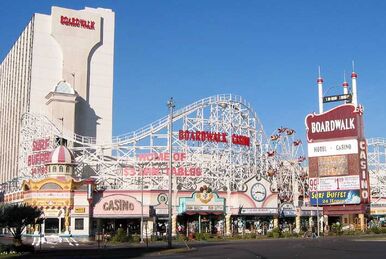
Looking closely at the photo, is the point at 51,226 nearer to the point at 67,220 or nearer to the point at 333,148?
the point at 67,220

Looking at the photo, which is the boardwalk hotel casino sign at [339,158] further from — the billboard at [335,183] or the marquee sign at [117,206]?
the marquee sign at [117,206]

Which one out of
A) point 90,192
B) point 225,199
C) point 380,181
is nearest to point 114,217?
point 90,192

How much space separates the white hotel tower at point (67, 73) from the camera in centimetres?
10600

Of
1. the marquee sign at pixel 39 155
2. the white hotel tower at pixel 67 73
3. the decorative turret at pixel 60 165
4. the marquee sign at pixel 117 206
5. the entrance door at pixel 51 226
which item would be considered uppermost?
the white hotel tower at pixel 67 73

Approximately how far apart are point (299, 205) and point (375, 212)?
1639 cm

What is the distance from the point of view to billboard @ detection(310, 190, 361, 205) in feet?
262

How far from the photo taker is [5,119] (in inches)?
5010

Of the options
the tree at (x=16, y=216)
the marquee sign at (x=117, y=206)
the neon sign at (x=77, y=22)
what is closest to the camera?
the tree at (x=16, y=216)

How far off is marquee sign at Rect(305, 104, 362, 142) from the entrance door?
1575 inches

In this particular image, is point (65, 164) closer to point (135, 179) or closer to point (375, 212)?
point (135, 179)

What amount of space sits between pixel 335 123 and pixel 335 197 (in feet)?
36.3

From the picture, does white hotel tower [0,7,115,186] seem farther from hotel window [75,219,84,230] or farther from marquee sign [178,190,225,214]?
marquee sign [178,190,225,214]

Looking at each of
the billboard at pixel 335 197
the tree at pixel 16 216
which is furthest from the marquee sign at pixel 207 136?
the tree at pixel 16 216

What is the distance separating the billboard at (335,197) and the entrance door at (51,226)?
124 ft
